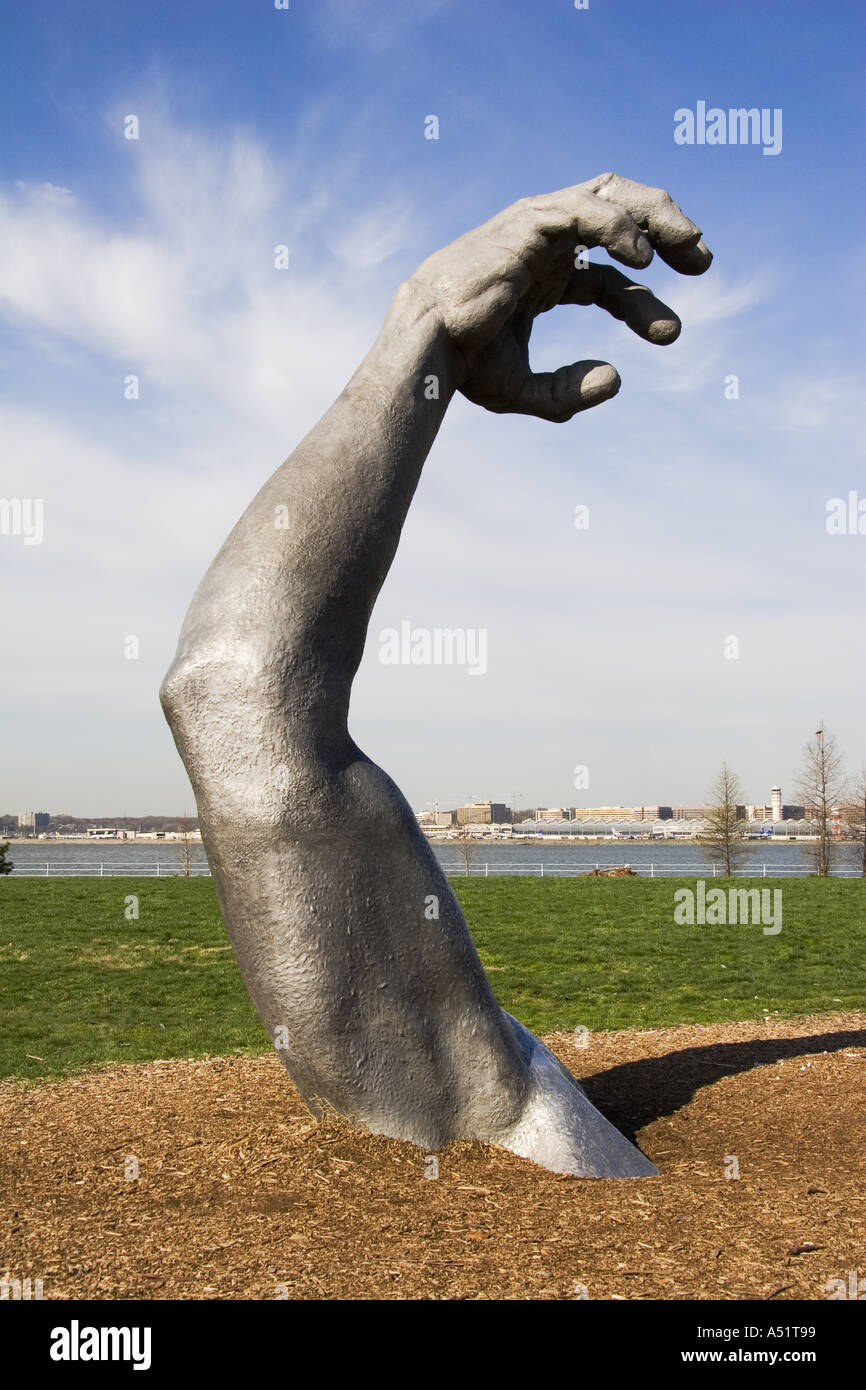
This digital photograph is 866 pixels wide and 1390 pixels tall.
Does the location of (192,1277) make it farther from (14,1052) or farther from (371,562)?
(14,1052)

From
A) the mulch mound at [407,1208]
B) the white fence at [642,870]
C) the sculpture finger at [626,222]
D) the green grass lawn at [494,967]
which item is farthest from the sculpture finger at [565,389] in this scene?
the white fence at [642,870]

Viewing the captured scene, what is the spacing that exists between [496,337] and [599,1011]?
8501 mm

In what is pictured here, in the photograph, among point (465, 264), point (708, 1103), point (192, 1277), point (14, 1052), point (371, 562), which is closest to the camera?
point (192, 1277)

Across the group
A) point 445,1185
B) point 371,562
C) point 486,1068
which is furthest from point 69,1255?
point 371,562

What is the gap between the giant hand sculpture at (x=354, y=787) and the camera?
4578mm

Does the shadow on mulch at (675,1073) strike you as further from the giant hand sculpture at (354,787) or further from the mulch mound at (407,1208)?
the giant hand sculpture at (354,787)

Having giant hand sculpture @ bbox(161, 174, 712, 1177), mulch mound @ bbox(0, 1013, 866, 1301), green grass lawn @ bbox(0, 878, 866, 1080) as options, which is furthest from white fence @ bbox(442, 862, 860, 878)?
giant hand sculpture @ bbox(161, 174, 712, 1177)

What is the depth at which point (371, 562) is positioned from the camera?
491cm

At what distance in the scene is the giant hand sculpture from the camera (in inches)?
180

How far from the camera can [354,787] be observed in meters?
4.75

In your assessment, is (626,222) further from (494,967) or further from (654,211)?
(494,967)

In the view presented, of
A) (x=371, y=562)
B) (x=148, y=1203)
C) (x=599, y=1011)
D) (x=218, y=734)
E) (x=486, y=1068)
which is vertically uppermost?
(x=371, y=562)

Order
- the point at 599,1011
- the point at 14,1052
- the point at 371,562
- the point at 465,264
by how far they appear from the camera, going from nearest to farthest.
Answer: the point at 371,562, the point at 465,264, the point at 14,1052, the point at 599,1011

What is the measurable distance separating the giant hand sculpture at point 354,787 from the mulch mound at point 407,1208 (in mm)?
300
